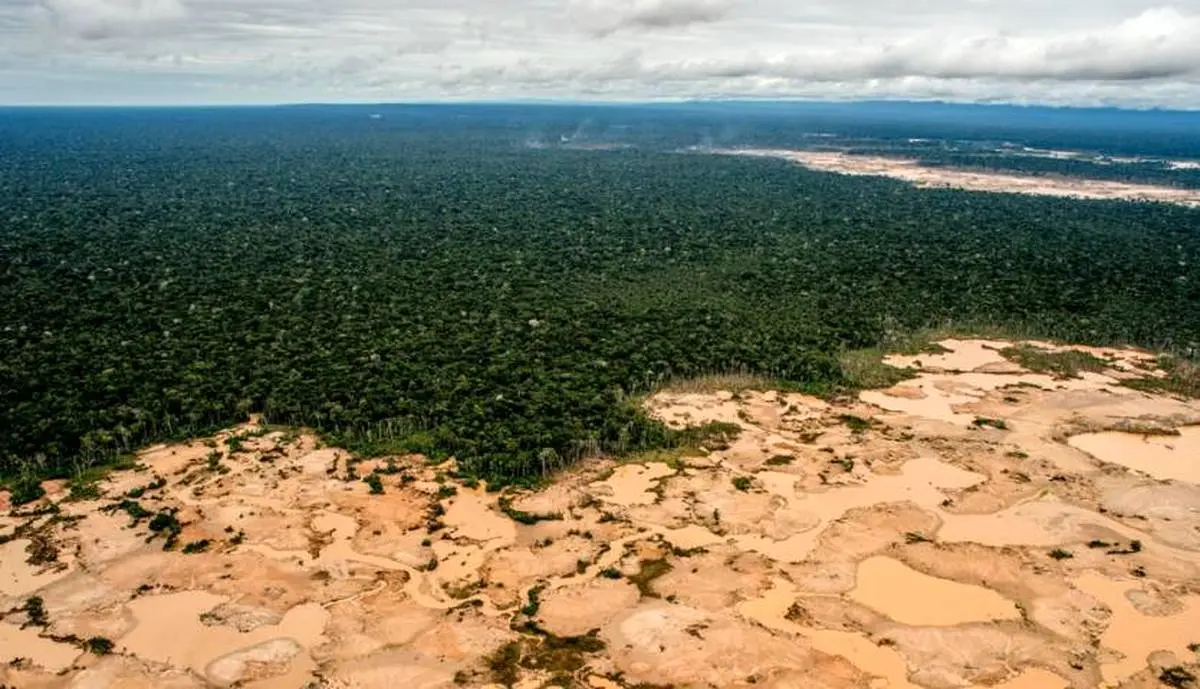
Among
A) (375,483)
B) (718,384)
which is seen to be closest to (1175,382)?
(718,384)

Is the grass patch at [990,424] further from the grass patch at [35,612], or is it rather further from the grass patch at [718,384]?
the grass patch at [35,612]

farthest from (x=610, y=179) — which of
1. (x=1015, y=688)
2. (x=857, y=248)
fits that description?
(x=1015, y=688)

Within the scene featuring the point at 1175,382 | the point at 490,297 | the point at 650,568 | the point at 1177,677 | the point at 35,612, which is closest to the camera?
the point at 1177,677

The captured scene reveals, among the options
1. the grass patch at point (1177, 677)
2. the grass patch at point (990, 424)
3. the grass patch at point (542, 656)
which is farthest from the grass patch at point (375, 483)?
the grass patch at point (990, 424)

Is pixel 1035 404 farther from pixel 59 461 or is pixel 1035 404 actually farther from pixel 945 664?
pixel 59 461

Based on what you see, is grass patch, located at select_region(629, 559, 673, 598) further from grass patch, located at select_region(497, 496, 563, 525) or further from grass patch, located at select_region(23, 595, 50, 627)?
grass patch, located at select_region(23, 595, 50, 627)

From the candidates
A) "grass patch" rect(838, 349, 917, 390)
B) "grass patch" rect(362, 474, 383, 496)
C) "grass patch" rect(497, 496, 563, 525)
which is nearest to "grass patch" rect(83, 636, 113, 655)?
"grass patch" rect(362, 474, 383, 496)

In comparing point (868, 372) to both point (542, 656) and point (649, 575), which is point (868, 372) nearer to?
point (649, 575)
